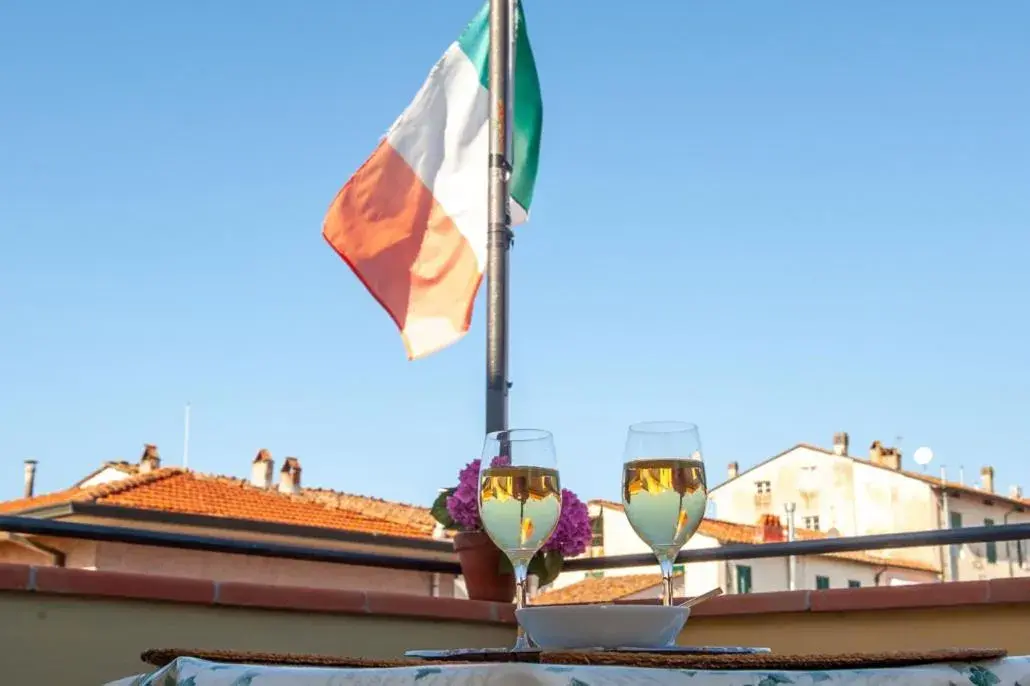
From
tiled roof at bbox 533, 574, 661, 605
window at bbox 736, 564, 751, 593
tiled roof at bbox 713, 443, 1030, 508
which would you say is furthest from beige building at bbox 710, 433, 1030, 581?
tiled roof at bbox 533, 574, 661, 605

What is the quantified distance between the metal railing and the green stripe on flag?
237 centimetres

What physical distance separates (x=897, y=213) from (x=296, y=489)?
18.1 meters

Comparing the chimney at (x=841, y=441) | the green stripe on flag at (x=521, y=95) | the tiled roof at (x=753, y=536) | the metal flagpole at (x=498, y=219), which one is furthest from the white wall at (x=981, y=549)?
the metal flagpole at (x=498, y=219)

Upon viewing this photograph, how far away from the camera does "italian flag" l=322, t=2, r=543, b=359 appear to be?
4.93m

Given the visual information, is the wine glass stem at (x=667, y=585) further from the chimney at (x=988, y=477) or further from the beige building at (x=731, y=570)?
the chimney at (x=988, y=477)

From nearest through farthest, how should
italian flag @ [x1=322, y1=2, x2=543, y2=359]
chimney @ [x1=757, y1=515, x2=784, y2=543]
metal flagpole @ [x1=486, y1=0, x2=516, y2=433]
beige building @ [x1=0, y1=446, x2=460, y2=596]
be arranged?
metal flagpole @ [x1=486, y1=0, x2=516, y2=433]
italian flag @ [x1=322, y1=2, x2=543, y2=359]
beige building @ [x1=0, y1=446, x2=460, y2=596]
chimney @ [x1=757, y1=515, x2=784, y2=543]

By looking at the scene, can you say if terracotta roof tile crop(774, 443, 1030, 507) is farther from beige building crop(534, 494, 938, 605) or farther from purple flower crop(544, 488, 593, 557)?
purple flower crop(544, 488, 593, 557)

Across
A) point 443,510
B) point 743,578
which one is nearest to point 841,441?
point 743,578

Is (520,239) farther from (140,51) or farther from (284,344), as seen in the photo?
(284,344)

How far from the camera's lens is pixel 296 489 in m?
22.2

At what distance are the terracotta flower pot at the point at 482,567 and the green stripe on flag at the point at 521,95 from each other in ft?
7.15

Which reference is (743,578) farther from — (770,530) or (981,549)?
(981,549)

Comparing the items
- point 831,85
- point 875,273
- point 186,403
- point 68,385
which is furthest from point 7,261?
point 875,273

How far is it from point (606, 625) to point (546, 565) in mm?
2448
